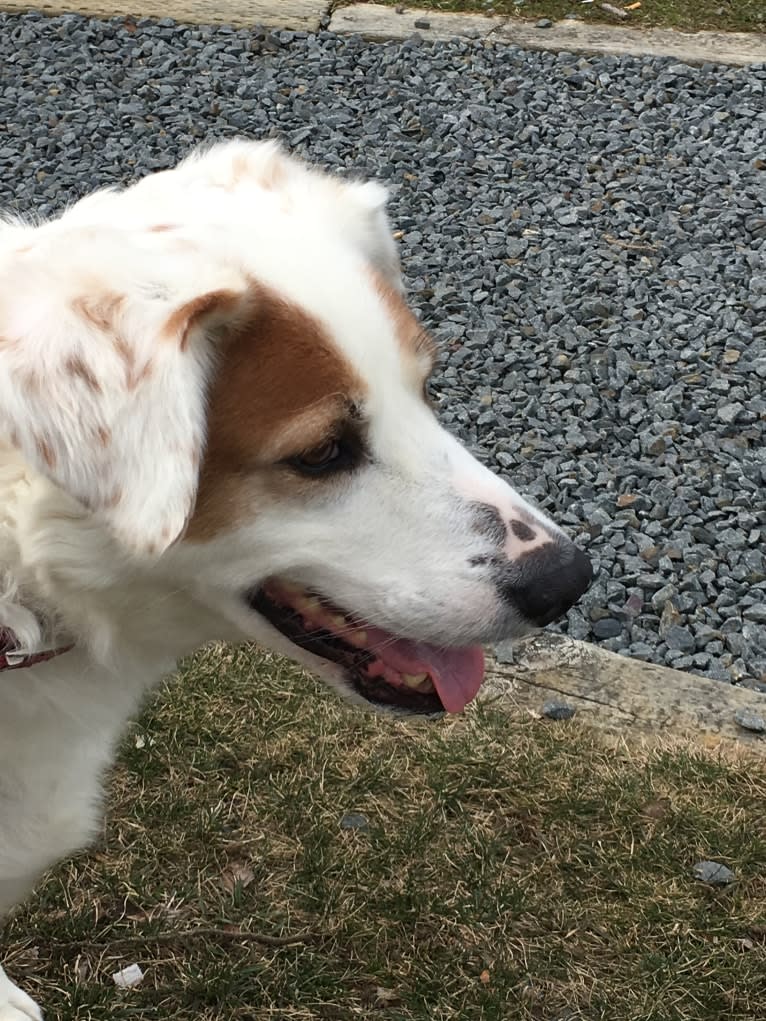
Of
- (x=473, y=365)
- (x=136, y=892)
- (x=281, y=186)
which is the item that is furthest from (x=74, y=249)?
(x=473, y=365)

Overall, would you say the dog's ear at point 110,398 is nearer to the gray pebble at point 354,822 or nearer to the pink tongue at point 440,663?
the pink tongue at point 440,663

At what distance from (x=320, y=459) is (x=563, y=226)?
12.2 feet

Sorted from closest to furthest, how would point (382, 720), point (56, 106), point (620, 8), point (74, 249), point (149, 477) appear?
point (149, 477) < point (74, 249) < point (382, 720) < point (56, 106) < point (620, 8)

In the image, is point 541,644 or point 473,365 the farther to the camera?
point 473,365

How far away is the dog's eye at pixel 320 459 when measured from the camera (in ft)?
5.65

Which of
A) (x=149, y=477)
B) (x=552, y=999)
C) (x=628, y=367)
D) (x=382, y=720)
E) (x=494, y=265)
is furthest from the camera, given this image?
(x=494, y=265)

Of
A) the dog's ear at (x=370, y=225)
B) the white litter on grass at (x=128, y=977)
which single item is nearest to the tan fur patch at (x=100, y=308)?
the dog's ear at (x=370, y=225)

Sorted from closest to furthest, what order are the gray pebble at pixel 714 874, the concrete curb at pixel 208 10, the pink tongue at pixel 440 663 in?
1. the pink tongue at pixel 440 663
2. the gray pebble at pixel 714 874
3. the concrete curb at pixel 208 10

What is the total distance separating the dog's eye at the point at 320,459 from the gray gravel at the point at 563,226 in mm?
1867

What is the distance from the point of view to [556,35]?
259 inches

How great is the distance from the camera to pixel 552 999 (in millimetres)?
2641

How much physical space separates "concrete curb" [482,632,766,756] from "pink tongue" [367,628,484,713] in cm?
121

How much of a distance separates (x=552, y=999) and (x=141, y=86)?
5254 mm

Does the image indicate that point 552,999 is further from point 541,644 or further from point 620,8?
point 620,8
